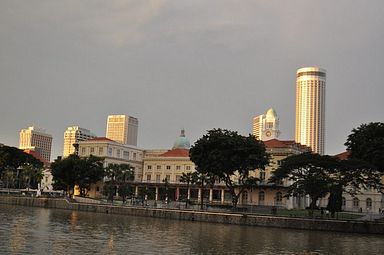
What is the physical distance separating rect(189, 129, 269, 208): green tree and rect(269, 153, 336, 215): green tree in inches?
345

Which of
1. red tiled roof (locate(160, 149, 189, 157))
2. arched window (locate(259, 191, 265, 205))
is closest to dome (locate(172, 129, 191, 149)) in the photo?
red tiled roof (locate(160, 149, 189, 157))

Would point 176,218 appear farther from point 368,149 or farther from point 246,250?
point 246,250

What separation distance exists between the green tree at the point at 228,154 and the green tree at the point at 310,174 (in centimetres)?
877

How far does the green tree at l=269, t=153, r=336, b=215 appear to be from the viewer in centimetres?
6955

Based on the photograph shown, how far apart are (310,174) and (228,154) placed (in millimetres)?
15583

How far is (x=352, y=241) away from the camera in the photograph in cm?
5294

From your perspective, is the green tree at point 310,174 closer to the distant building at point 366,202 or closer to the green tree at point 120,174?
the distant building at point 366,202

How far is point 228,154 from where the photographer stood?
82625 mm

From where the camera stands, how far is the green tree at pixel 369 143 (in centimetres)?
7519

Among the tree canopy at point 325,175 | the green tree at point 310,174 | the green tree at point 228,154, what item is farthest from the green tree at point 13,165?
the tree canopy at point 325,175

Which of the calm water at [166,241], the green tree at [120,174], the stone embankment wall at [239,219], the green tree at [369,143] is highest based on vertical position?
the green tree at [369,143]

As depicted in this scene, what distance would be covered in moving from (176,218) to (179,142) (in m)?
92.0

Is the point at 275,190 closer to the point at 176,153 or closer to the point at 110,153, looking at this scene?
the point at 176,153

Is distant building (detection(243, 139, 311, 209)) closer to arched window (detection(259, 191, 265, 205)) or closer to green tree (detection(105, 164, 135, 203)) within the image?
arched window (detection(259, 191, 265, 205))
